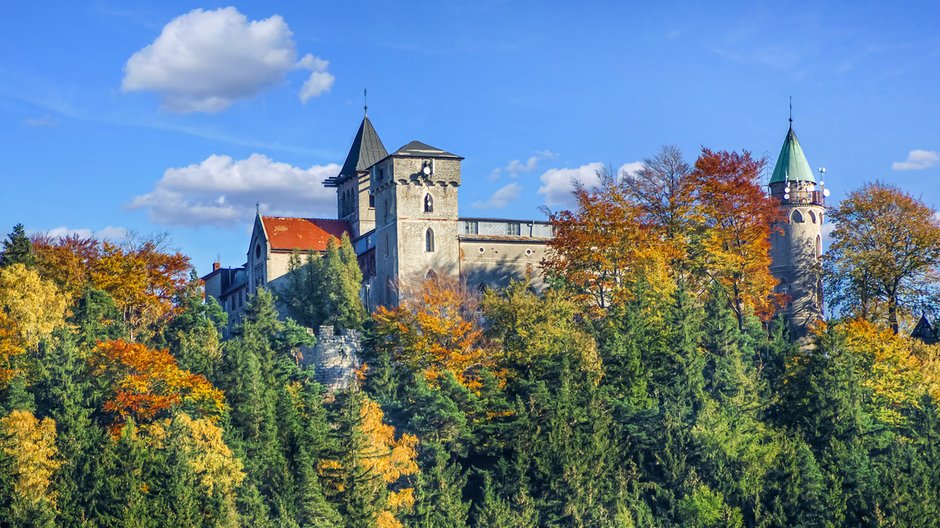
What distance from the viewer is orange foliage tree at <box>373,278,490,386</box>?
228 ft

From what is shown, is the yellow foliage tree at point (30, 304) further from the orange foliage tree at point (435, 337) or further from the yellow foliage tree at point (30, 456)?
the orange foliage tree at point (435, 337)

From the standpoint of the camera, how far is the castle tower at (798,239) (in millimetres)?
83375

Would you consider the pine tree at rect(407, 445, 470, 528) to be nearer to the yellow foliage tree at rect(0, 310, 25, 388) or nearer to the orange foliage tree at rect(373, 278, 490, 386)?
the orange foliage tree at rect(373, 278, 490, 386)

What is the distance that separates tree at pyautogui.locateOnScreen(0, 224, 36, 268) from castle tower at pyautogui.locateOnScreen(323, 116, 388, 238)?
21.2 meters

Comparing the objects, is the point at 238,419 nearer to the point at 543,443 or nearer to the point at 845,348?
the point at 543,443

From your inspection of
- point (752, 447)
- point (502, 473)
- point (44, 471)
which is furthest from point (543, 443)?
point (44, 471)

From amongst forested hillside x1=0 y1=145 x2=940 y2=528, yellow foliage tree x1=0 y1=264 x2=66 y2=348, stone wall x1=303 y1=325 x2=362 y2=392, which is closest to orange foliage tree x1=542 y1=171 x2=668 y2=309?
forested hillside x1=0 y1=145 x2=940 y2=528

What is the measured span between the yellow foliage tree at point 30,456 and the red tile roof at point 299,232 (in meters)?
26.7

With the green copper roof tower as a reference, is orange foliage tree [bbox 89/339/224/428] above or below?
below

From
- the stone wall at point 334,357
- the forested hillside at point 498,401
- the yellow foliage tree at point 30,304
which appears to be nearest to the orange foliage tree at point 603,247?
the forested hillside at point 498,401

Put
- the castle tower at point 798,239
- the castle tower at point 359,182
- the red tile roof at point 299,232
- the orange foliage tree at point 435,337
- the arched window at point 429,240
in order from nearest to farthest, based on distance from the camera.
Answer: the orange foliage tree at point 435,337 < the arched window at point 429,240 < the castle tower at point 798,239 < the red tile roof at point 299,232 < the castle tower at point 359,182

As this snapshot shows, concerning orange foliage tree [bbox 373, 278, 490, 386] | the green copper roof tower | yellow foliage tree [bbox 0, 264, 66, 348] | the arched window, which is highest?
Answer: the green copper roof tower

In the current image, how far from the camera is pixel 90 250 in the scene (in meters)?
77.3

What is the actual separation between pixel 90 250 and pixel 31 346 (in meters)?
9.98
